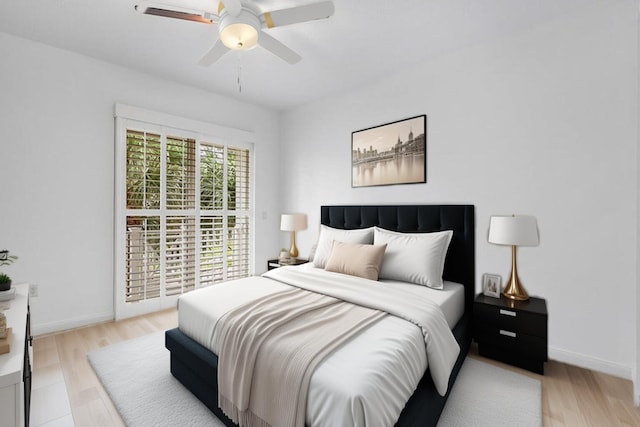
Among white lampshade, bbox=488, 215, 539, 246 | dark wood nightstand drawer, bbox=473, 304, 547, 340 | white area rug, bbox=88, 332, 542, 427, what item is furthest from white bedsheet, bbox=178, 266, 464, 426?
white lampshade, bbox=488, 215, 539, 246

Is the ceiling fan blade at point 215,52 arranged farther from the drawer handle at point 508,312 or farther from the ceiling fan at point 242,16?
the drawer handle at point 508,312

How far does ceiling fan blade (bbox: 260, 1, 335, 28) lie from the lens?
5.98 ft

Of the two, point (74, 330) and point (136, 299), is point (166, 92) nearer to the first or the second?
point (136, 299)

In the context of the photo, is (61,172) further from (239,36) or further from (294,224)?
(294,224)

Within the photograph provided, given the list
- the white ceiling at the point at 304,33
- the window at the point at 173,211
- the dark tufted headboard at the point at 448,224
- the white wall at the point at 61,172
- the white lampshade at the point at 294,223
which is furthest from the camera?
the white lampshade at the point at 294,223

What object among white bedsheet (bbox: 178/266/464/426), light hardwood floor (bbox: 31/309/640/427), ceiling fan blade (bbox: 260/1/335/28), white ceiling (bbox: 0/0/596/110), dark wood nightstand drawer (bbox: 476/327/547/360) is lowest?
light hardwood floor (bbox: 31/309/640/427)

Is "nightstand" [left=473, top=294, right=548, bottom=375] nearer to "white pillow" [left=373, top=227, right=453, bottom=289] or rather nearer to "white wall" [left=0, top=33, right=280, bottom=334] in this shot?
"white pillow" [left=373, top=227, right=453, bottom=289]

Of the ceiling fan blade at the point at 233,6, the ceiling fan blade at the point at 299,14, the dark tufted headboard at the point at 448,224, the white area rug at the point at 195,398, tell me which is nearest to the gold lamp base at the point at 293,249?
the dark tufted headboard at the point at 448,224

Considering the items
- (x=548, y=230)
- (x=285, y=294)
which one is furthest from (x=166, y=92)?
(x=548, y=230)

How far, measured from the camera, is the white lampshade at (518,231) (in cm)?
221

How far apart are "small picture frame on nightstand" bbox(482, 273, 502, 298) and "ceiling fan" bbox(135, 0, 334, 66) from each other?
7.95ft

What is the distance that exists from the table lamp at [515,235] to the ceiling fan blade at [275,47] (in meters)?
2.05

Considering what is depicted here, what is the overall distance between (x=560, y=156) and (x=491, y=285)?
1162 mm

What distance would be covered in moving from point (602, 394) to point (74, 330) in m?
4.34
